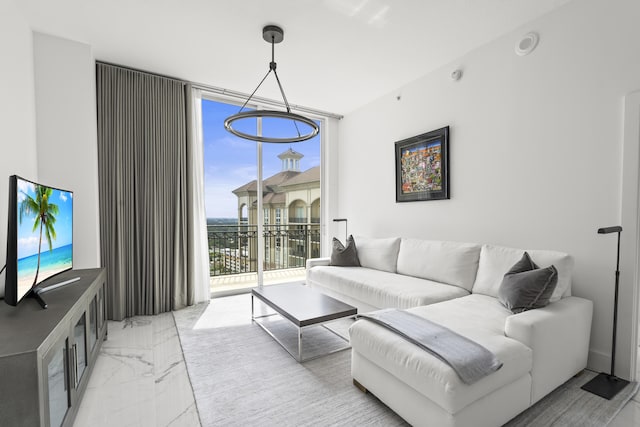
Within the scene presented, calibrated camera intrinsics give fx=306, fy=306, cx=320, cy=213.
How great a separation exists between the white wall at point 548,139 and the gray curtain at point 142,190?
9.31 feet

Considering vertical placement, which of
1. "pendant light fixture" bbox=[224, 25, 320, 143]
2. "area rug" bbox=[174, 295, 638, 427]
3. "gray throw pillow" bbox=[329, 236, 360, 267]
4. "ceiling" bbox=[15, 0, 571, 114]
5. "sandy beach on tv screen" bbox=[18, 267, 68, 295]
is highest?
"ceiling" bbox=[15, 0, 571, 114]

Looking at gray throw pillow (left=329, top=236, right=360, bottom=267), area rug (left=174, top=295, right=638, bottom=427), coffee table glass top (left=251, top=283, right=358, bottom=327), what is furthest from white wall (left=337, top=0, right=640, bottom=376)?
coffee table glass top (left=251, top=283, right=358, bottom=327)

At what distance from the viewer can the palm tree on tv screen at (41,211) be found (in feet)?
5.45

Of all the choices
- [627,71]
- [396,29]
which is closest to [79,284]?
[396,29]

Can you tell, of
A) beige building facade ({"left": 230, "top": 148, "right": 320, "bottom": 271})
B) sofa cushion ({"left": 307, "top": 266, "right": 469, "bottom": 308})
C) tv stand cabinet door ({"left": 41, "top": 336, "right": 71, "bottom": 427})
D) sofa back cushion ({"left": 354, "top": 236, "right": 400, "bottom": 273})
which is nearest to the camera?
tv stand cabinet door ({"left": 41, "top": 336, "right": 71, "bottom": 427})

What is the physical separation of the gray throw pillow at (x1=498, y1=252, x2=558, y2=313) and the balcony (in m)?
3.49

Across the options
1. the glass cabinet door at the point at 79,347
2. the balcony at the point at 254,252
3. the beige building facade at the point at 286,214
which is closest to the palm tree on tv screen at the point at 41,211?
the glass cabinet door at the point at 79,347

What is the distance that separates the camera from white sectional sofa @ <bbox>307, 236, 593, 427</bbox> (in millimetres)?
1518

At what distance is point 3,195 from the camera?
207 cm

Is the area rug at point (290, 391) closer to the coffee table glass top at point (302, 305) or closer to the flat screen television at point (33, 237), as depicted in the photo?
the coffee table glass top at point (302, 305)

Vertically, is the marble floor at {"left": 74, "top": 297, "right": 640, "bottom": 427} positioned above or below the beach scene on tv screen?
below

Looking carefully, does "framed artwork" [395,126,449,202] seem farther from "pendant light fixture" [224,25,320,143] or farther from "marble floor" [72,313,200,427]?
"marble floor" [72,313,200,427]

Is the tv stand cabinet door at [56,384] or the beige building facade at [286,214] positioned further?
the beige building facade at [286,214]

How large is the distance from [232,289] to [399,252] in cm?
243
